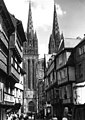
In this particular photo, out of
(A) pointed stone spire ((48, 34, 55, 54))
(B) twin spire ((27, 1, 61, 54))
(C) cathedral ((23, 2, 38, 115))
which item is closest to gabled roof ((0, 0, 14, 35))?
(C) cathedral ((23, 2, 38, 115))

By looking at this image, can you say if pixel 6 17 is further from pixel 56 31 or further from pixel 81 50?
pixel 56 31

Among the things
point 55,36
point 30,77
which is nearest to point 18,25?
point 30,77

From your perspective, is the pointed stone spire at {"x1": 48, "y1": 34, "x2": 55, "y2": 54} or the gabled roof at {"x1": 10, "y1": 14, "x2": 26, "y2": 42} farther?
the pointed stone spire at {"x1": 48, "y1": 34, "x2": 55, "y2": 54}

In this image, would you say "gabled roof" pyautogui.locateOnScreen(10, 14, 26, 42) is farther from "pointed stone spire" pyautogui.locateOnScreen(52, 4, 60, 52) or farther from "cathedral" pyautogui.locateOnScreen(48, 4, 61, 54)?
"pointed stone spire" pyautogui.locateOnScreen(52, 4, 60, 52)

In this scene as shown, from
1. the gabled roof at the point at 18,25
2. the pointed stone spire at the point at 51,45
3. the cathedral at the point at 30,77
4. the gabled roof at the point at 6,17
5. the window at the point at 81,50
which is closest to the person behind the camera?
the gabled roof at the point at 6,17

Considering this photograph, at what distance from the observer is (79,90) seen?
91.1 ft

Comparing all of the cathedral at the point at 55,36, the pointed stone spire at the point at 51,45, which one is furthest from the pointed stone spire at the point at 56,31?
the pointed stone spire at the point at 51,45

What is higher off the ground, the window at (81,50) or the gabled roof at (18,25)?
the gabled roof at (18,25)

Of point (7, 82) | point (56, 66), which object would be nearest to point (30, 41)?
point (56, 66)

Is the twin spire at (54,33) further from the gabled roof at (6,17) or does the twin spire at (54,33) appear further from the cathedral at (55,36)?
the gabled roof at (6,17)

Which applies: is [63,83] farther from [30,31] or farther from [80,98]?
[30,31]

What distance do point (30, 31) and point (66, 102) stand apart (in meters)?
101

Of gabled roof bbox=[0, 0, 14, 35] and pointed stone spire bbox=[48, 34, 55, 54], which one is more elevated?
pointed stone spire bbox=[48, 34, 55, 54]

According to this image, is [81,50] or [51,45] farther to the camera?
[51,45]
